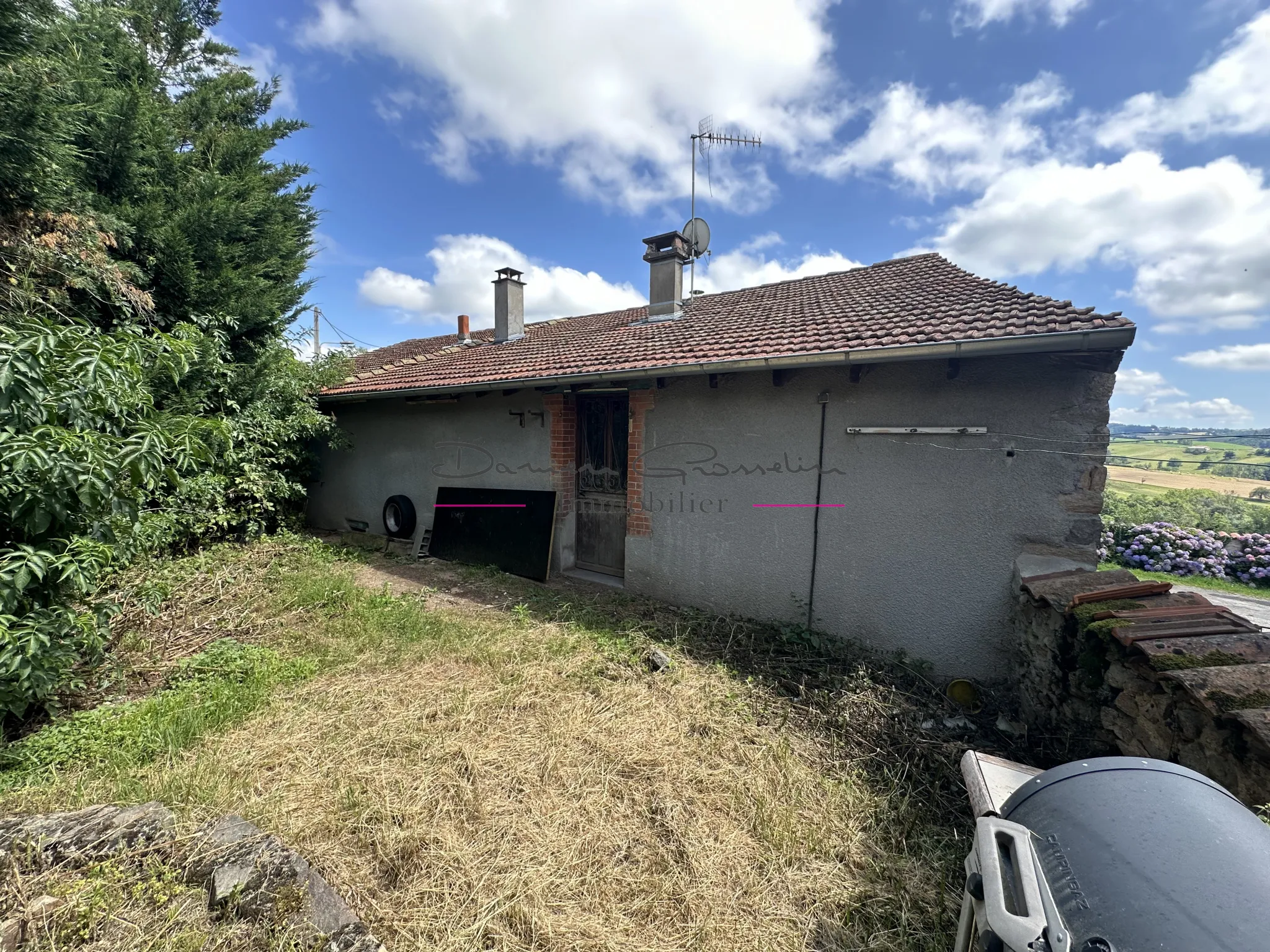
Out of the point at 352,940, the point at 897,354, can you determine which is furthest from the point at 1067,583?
the point at 352,940

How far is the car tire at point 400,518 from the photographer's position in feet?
28.2

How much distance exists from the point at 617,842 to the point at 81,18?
9.91m

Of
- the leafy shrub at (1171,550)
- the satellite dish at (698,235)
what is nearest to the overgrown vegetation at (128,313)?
the satellite dish at (698,235)

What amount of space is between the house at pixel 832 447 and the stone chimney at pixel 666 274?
0.64m

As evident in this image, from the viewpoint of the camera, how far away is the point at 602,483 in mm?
7121

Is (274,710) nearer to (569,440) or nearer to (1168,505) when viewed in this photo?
(569,440)

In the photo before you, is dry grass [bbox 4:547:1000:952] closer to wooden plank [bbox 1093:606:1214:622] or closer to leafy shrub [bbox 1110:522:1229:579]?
wooden plank [bbox 1093:606:1214:622]

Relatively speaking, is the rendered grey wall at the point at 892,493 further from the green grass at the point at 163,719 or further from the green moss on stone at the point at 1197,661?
the green grass at the point at 163,719

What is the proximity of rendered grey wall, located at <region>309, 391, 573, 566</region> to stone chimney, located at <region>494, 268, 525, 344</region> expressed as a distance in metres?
2.84

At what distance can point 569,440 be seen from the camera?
7.04 meters

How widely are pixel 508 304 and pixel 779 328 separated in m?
6.55

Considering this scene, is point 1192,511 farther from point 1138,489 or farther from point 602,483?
point 602,483

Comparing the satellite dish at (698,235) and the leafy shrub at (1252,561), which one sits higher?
the satellite dish at (698,235)

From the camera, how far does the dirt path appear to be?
11.9 meters
